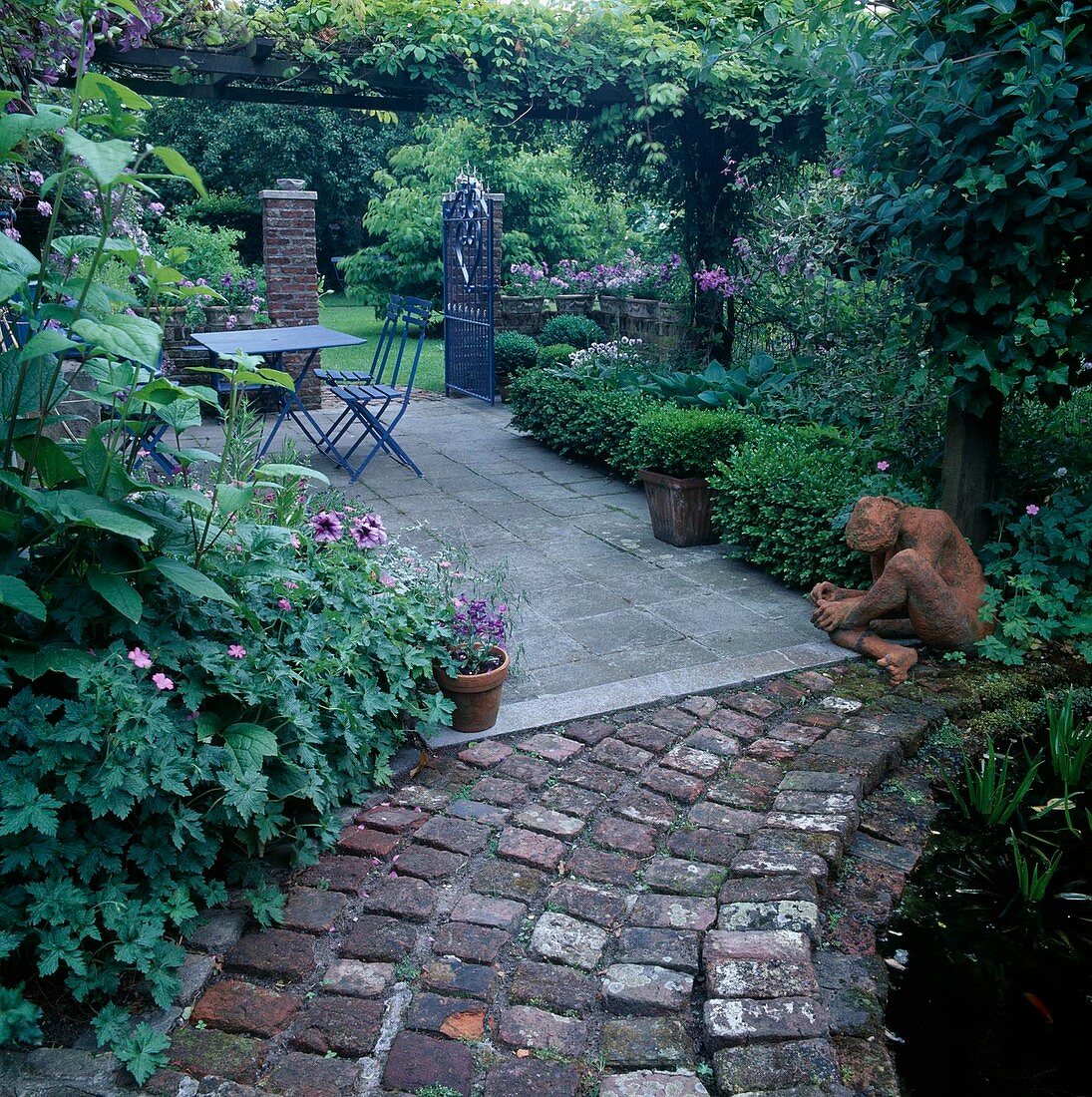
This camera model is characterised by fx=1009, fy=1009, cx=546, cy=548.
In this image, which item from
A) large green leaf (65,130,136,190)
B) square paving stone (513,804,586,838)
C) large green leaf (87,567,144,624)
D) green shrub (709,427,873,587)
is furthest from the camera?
green shrub (709,427,873,587)

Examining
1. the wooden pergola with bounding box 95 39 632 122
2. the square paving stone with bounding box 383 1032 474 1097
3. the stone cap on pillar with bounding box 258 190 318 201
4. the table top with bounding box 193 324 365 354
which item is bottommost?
the square paving stone with bounding box 383 1032 474 1097

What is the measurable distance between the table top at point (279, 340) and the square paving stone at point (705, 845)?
4.32 meters

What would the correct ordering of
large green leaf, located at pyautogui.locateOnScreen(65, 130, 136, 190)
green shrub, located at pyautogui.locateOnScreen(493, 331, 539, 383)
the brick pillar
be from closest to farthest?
1. large green leaf, located at pyautogui.locateOnScreen(65, 130, 136, 190)
2. the brick pillar
3. green shrub, located at pyautogui.locateOnScreen(493, 331, 539, 383)

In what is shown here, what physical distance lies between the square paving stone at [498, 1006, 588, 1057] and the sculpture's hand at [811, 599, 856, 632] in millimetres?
2379

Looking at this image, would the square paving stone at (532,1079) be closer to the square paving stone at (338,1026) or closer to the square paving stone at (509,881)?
the square paving stone at (338,1026)

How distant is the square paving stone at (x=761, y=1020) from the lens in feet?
6.77

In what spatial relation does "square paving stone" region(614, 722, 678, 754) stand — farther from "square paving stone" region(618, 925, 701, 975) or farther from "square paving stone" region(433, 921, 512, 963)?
"square paving stone" region(433, 921, 512, 963)

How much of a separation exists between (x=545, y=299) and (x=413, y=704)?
8077 mm

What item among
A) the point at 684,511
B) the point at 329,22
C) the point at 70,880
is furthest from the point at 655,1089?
the point at 329,22

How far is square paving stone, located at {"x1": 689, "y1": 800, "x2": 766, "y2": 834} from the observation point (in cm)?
286

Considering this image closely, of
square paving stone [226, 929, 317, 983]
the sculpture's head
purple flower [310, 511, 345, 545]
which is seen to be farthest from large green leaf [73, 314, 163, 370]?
the sculpture's head

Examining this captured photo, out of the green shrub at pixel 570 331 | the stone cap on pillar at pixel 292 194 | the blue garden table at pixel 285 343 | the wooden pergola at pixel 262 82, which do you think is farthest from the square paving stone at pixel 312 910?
the green shrub at pixel 570 331

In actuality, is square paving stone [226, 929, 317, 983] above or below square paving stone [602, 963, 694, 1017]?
below

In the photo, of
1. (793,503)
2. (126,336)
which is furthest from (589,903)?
(793,503)
